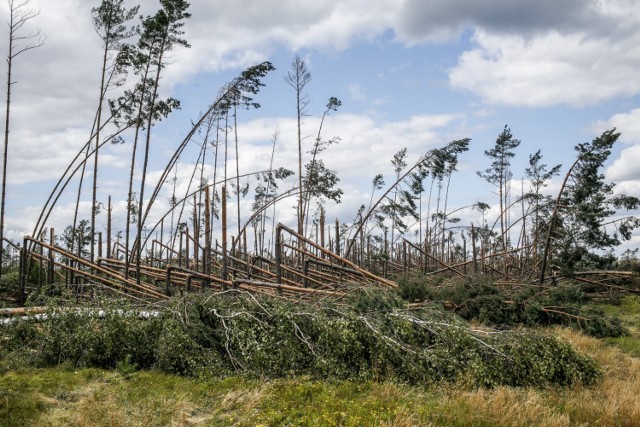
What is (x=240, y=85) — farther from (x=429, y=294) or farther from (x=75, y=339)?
(x=75, y=339)

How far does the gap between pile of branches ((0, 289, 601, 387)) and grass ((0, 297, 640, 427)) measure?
0.86 ft

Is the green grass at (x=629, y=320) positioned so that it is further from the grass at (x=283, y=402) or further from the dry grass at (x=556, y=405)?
the grass at (x=283, y=402)

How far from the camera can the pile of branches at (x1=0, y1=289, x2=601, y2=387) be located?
6.97 meters

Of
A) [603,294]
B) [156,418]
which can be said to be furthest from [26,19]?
[603,294]

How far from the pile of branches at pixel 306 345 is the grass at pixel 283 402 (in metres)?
0.26

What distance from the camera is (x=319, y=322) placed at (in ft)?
23.8

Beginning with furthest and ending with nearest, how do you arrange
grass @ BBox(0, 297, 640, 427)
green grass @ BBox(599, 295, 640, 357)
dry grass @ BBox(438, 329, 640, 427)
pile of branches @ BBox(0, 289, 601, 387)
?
green grass @ BBox(599, 295, 640, 357)
pile of branches @ BBox(0, 289, 601, 387)
dry grass @ BBox(438, 329, 640, 427)
grass @ BBox(0, 297, 640, 427)

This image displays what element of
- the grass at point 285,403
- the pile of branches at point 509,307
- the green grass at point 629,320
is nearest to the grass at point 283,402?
the grass at point 285,403

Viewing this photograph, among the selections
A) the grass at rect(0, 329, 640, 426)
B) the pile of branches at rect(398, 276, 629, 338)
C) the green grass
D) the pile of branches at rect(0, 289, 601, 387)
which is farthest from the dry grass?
the pile of branches at rect(398, 276, 629, 338)

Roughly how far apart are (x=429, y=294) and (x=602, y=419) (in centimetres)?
647

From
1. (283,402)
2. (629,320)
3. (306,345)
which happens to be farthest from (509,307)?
(283,402)

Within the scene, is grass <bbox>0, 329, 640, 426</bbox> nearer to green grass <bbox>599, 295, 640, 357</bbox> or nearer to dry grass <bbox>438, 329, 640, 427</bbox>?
dry grass <bbox>438, 329, 640, 427</bbox>

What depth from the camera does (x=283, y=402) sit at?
5.80 meters

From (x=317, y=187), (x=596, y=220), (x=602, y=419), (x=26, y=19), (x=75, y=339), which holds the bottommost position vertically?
(x=602, y=419)
